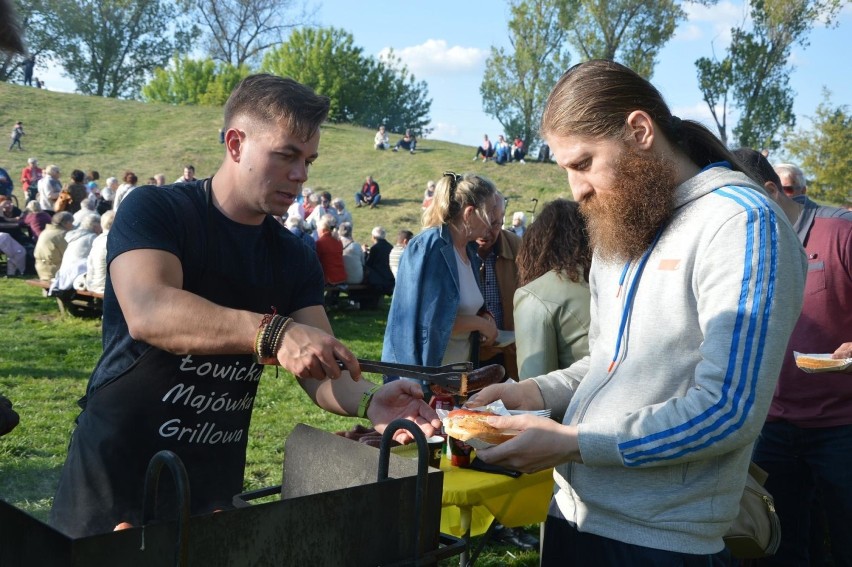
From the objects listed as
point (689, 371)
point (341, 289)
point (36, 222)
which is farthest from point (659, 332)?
point (36, 222)

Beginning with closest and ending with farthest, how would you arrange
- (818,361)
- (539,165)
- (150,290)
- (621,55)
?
(150,290)
(818,361)
(539,165)
(621,55)

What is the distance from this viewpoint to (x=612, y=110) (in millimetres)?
1900

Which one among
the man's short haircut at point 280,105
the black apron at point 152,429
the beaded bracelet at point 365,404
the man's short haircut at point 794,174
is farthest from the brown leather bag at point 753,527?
the man's short haircut at point 794,174

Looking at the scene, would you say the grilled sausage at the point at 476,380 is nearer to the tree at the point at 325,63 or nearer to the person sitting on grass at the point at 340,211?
the person sitting on grass at the point at 340,211

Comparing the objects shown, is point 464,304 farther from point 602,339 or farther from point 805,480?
point 602,339

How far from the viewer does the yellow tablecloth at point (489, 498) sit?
9.44ft

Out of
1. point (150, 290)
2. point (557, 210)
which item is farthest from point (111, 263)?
point (557, 210)

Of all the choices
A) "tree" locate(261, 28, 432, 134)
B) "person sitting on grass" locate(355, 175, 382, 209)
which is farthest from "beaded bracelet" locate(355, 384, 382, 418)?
"tree" locate(261, 28, 432, 134)

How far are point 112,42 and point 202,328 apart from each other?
190 feet

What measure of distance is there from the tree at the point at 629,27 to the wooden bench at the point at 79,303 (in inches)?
1473

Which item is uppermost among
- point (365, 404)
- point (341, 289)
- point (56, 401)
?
point (365, 404)

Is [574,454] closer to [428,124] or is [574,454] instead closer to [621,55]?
[621,55]

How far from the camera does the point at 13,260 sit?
1364 cm

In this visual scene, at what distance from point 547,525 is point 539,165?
3371cm
